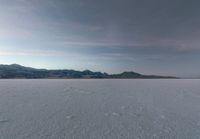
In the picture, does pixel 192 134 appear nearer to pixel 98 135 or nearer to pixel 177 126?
pixel 177 126

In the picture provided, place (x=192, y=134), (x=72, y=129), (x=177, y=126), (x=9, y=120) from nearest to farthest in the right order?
(x=192, y=134)
(x=72, y=129)
(x=177, y=126)
(x=9, y=120)

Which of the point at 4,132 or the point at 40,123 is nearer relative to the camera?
the point at 4,132

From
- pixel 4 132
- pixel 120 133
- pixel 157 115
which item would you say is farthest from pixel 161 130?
→ pixel 4 132

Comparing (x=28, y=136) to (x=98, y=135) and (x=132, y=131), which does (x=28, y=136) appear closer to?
(x=98, y=135)

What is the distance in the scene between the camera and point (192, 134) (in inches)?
130

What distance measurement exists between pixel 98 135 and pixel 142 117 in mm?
1967

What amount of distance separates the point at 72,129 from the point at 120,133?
115cm

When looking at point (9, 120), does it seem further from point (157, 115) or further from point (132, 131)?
point (157, 115)

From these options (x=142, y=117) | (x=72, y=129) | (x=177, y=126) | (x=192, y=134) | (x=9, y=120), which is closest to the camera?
(x=192, y=134)

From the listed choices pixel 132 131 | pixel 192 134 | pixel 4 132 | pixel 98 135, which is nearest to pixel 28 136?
pixel 4 132

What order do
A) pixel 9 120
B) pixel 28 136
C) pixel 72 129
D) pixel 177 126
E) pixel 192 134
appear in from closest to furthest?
pixel 28 136 → pixel 192 134 → pixel 72 129 → pixel 177 126 → pixel 9 120

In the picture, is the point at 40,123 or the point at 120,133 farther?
the point at 40,123

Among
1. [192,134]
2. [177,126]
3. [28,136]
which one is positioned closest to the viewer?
[28,136]

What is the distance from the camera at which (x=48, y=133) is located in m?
3.27
